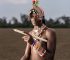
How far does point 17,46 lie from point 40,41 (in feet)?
41.8

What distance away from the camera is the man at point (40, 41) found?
444 cm

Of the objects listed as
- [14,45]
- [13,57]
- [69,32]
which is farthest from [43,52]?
[69,32]

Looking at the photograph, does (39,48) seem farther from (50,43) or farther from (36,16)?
(36,16)

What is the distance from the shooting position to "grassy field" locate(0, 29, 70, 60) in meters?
15.4

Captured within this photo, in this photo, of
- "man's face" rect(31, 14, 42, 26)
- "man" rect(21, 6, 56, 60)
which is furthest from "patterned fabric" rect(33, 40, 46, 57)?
"man's face" rect(31, 14, 42, 26)

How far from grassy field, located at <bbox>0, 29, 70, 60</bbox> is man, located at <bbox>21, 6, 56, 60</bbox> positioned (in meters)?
10.2

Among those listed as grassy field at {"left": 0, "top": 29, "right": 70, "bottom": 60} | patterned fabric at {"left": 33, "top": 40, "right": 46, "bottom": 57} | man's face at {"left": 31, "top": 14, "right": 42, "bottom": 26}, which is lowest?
grassy field at {"left": 0, "top": 29, "right": 70, "bottom": 60}

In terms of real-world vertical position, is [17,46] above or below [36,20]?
below

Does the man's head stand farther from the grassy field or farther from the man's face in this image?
the grassy field

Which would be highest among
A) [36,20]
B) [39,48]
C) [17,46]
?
[36,20]

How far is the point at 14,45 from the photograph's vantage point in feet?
56.5

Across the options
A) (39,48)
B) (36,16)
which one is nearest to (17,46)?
(36,16)

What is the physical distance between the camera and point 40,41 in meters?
4.46

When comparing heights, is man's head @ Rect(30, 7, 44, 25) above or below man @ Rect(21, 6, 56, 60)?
above
